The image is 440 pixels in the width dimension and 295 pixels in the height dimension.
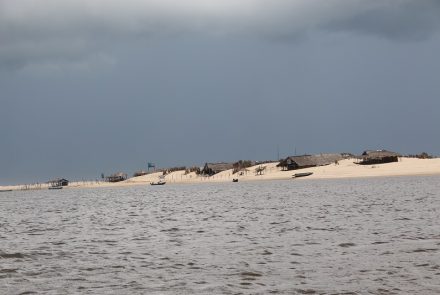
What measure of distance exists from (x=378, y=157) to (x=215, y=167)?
43.5 m

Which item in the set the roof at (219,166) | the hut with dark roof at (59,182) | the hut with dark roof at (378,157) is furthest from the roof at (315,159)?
the hut with dark roof at (59,182)

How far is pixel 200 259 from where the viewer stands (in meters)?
16.5

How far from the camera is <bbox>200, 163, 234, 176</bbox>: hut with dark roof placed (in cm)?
14488

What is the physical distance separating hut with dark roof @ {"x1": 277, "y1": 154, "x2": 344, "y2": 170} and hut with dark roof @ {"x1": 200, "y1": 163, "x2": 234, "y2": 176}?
54.3 ft

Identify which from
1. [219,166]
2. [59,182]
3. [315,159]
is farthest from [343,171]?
[59,182]

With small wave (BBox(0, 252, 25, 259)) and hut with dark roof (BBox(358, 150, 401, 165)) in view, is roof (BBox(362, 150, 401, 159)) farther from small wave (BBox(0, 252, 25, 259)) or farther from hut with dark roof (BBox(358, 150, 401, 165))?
small wave (BBox(0, 252, 25, 259))

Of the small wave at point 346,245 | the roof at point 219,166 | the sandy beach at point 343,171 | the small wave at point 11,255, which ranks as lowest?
the small wave at point 346,245

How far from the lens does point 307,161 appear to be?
128750 millimetres

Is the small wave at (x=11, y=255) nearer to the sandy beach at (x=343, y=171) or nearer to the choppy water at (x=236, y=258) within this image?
the choppy water at (x=236, y=258)

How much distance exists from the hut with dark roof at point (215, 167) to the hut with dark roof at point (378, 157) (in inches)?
1460

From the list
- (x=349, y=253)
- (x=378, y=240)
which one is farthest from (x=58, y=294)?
(x=378, y=240)

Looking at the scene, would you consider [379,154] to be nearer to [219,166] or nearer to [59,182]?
[219,166]

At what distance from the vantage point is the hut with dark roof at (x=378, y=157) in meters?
121

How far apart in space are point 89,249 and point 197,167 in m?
137
